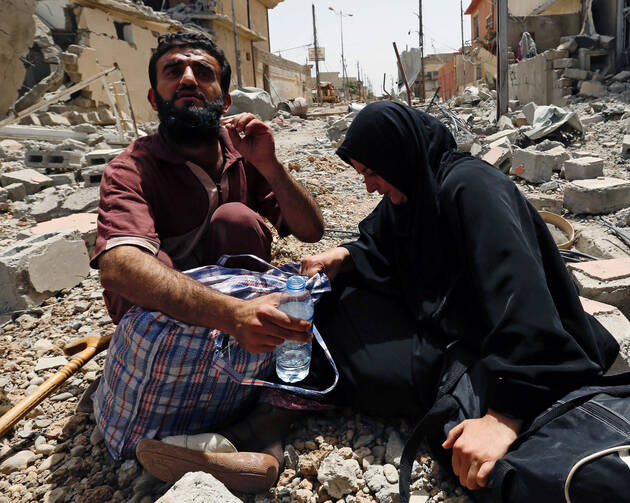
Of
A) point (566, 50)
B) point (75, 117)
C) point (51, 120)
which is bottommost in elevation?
point (51, 120)

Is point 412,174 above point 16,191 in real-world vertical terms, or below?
above

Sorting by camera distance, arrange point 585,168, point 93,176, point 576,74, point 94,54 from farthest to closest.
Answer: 1. point 94,54
2. point 576,74
3. point 93,176
4. point 585,168

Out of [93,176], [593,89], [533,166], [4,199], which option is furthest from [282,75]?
[533,166]

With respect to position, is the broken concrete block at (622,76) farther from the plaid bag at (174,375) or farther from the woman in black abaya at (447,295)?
the plaid bag at (174,375)

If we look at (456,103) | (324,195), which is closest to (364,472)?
(324,195)

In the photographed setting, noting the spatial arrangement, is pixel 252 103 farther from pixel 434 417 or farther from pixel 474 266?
pixel 434 417

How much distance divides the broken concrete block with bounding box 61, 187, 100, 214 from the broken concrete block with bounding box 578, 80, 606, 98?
1037 centimetres

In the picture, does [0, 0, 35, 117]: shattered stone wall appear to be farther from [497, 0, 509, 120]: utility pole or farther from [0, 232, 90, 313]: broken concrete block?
[497, 0, 509, 120]: utility pole

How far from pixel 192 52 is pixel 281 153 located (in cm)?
679

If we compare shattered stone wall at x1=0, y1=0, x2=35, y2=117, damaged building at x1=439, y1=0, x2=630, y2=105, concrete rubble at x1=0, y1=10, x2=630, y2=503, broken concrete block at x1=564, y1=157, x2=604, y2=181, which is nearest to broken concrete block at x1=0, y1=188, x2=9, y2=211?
concrete rubble at x1=0, y1=10, x2=630, y2=503

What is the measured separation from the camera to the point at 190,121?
6.81 ft

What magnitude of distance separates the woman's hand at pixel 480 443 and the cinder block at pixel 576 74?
11885mm

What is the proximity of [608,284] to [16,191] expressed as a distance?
6744mm

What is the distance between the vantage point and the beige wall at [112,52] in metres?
13.2
